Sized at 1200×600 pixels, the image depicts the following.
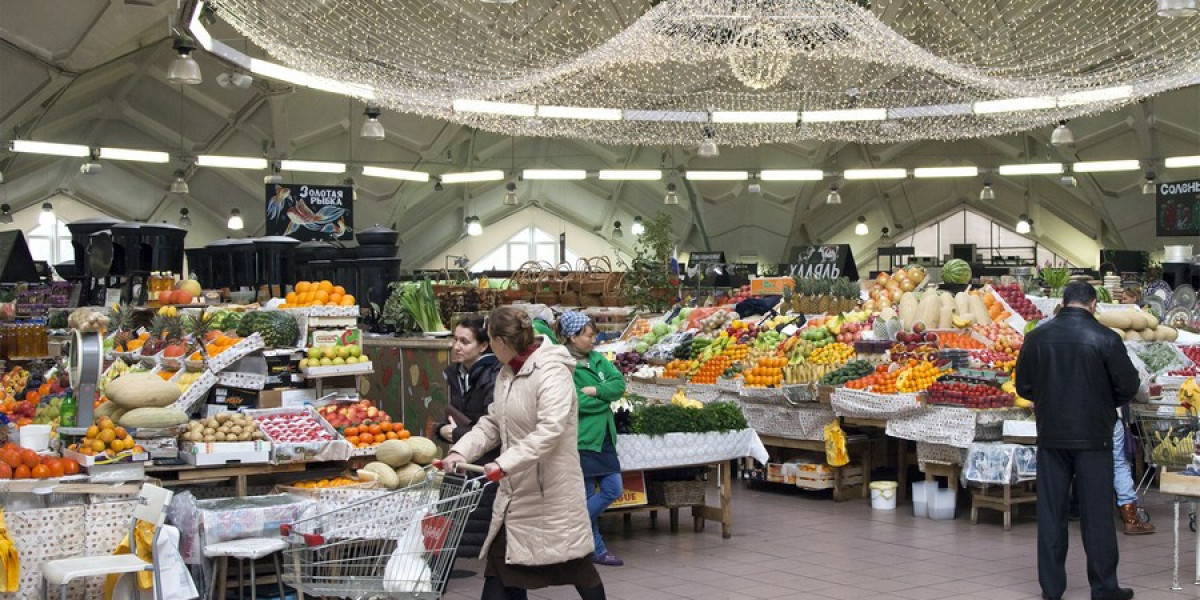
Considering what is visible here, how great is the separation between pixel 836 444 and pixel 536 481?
5.08m

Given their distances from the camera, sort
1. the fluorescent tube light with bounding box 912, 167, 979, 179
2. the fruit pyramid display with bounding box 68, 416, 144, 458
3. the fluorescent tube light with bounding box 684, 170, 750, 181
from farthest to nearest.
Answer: the fluorescent tube light with bounding box 912, 167, 979, 179, the fluorescent tube light with bounding box 684, 170, 750, 181, the fruit pyramid display with bounding box 68, 416, 144, 458

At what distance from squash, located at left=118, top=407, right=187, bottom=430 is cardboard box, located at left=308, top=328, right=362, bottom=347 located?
1361 millimetres

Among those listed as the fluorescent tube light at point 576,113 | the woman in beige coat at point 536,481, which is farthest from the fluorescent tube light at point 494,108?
the woman in beige coat at point 536,481

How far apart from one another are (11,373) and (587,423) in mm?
5236

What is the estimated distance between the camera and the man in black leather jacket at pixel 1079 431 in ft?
20.7

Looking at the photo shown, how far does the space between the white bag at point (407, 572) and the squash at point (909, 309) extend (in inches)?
266

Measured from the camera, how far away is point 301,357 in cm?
743

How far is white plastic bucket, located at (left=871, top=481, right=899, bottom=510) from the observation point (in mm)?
9281

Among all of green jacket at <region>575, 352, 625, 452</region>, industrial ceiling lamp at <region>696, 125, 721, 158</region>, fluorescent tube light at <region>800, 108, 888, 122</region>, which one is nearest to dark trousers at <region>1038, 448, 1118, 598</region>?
green jacket at <region>575, 352, 625, 452</region>

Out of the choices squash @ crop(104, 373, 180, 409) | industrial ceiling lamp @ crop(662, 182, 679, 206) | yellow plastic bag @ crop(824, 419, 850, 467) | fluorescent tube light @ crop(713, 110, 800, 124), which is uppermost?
industrial ceiling lamp @ crop(662, 182, 679, 206)

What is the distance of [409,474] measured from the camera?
6652 millimetres

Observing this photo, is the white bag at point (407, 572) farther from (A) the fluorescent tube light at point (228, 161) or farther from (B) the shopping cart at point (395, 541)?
(A) the fluorescent tube light at point (228, 161)

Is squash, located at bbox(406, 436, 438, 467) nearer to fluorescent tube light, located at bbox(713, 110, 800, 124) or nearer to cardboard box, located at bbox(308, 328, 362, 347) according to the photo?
cardboard box, located at bbox(308, 328, 362, 347)

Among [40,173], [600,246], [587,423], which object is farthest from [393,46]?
[600,246]
